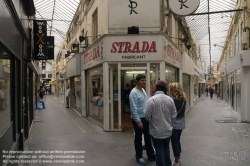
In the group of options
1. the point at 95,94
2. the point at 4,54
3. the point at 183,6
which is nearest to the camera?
the point at 4,54

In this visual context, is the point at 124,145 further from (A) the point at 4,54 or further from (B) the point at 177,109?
(A) the point at 4,54

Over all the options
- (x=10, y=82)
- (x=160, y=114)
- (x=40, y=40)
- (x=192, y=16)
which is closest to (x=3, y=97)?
(x=10, y=82)

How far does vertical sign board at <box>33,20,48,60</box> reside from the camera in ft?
36.0

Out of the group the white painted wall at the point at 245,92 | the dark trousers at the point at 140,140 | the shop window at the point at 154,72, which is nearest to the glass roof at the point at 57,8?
the shop window at the point at 154,72

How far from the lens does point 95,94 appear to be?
1249cm

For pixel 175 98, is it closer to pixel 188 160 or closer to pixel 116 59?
pixel 188 160

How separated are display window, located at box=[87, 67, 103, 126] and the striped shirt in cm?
597

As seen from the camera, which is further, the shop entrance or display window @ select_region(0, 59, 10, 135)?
the shop entrance

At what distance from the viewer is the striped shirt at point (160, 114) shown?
5.00 metres

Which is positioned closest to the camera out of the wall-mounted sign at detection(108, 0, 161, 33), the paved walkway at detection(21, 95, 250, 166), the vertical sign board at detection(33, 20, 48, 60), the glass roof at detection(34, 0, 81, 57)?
the paved walkway at detection(21, 95, 250, 166)

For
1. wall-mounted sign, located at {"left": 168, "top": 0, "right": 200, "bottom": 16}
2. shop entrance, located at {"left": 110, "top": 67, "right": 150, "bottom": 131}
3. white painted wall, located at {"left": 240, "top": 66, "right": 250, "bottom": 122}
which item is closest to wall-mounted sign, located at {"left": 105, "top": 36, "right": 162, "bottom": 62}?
shop entrance, located at {"left": 110, "top": 67, "right": 150, "bottom": 131}

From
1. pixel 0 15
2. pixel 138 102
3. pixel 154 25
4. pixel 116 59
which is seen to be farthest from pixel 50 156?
pixel 154 25

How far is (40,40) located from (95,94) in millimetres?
3188

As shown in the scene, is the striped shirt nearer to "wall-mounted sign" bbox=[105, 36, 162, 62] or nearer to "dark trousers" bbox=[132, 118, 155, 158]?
"dark trousers" bbox=[132, 118, 155, 158]
